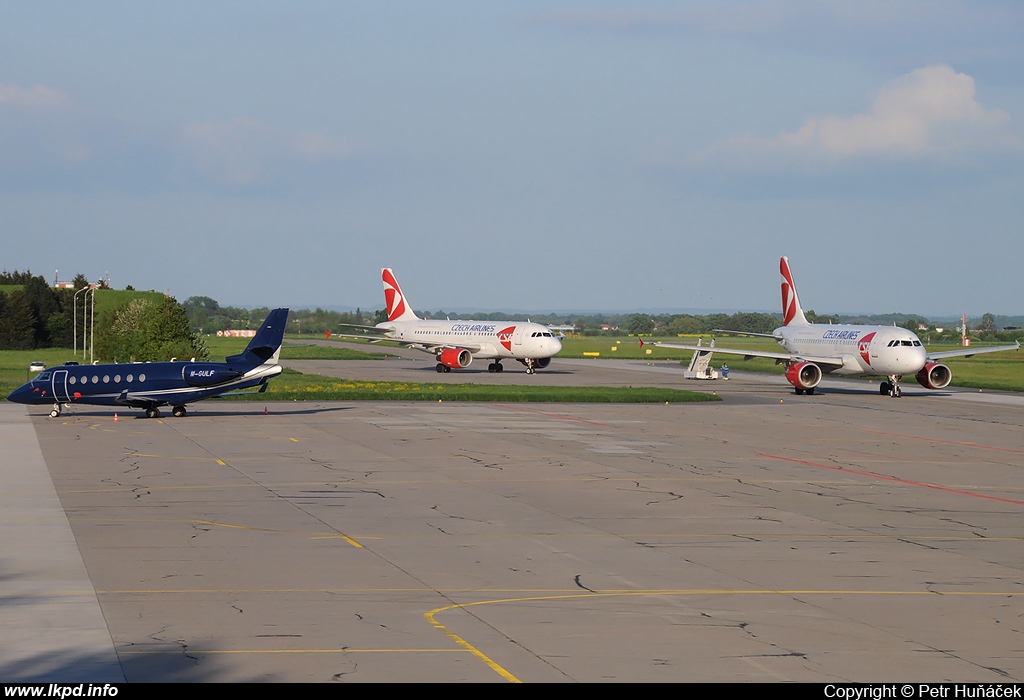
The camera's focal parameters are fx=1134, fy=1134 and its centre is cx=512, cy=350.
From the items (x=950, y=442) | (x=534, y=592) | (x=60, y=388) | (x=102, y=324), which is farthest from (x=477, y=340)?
(x=534, y=592)

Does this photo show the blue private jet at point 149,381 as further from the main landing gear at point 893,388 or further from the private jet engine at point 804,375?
the main landing gear at point 893,388

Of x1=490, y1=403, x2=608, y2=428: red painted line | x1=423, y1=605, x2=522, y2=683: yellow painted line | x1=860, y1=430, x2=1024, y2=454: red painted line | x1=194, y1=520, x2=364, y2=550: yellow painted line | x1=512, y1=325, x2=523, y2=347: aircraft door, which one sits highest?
x1=512, y1=325, x2=523, y2=347: aircraft door

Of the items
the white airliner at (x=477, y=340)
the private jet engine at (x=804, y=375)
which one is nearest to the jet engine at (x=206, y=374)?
the private jet engine at (x=804, y=375)

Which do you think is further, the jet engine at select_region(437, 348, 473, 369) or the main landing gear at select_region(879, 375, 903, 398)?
the jet engine at select_region(437, 348, 473, 369)

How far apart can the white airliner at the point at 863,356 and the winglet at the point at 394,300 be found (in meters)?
35.7

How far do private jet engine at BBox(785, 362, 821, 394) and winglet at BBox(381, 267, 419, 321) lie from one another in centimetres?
3969

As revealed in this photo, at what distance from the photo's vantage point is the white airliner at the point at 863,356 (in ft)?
220

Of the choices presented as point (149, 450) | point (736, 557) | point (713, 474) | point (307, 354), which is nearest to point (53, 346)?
point (307, 354)

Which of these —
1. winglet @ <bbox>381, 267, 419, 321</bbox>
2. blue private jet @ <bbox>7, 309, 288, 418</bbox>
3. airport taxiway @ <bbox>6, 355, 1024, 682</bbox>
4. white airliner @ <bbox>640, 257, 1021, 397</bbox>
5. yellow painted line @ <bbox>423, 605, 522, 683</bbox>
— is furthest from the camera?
winglet @ <bbox>381, 267, 419, 321</bbox>

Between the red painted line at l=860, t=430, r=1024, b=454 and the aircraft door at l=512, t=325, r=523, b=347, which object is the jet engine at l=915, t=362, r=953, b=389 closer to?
the red painted line at l=860, t=430, r=1024, b=454

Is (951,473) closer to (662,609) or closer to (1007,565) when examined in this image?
(1007,565)

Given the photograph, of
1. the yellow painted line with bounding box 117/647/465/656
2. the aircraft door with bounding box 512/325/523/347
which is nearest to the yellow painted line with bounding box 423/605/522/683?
the yellow painted line with bounding box 117/647/465/656

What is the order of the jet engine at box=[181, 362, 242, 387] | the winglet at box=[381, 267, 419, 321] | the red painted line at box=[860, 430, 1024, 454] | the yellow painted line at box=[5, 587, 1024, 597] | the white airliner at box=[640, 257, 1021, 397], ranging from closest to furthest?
the yellow painted line at box=[5, 587, 1024, 597]
the red painted line at box=[860, 430, 1024, 454]
the jet engine at box=[181, 362, 242, 387]
the white airliner at box=[640, 257, 1021, 397]
the winglet at box=[381, 267, 419, 321]

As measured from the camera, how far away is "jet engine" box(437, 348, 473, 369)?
8856 cm
